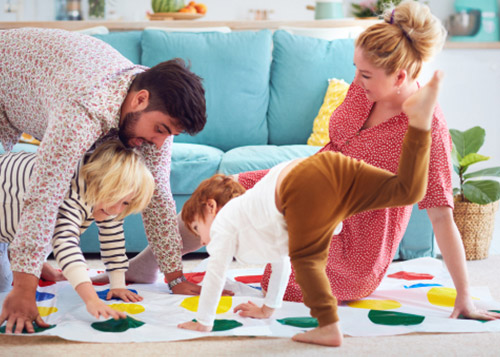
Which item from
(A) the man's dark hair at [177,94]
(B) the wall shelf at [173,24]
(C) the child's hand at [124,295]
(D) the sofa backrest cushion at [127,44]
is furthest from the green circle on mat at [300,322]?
(B) the wall shelf at [173,24]

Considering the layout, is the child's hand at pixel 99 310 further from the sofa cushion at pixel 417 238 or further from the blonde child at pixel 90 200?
the sofa cushion at pixel 417 238

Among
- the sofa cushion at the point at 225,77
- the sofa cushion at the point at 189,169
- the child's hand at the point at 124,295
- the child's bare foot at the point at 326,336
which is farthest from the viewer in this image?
the sofa cushion at the point at 225,77

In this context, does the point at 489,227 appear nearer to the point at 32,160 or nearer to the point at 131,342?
the point at 131,342

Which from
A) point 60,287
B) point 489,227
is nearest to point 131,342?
point 60,287

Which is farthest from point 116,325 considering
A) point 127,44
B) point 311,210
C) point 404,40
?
point 127,44

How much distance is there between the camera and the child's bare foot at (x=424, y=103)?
135 cm

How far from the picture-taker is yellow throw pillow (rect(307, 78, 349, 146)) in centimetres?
295

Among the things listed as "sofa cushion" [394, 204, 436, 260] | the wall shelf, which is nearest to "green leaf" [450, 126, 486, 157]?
"sofa cushion" [394, 204, 436, 260]

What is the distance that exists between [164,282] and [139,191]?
51 cm

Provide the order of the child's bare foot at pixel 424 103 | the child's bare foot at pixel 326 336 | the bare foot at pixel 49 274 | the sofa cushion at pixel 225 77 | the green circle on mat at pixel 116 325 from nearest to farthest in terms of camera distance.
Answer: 1. the child's bare foot at pixel 424 103
2. the child's bare foot at pixel 326 336
3. the green circle on mat at pixel 116 325
4. the bare foot at pixel 49 274
5. the sofa cushion at pixel 225 77

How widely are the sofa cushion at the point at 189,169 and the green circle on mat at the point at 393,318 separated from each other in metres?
1.02

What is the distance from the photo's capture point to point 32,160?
5.98 ft

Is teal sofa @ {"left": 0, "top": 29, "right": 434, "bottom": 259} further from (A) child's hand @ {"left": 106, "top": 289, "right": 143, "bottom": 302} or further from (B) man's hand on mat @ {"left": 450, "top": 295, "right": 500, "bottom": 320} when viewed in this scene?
(B) man's hand on mat @ {"left": 450, "top": 295, "right": 500, "bottom": 320}

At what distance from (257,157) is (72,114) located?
3.74 ft
